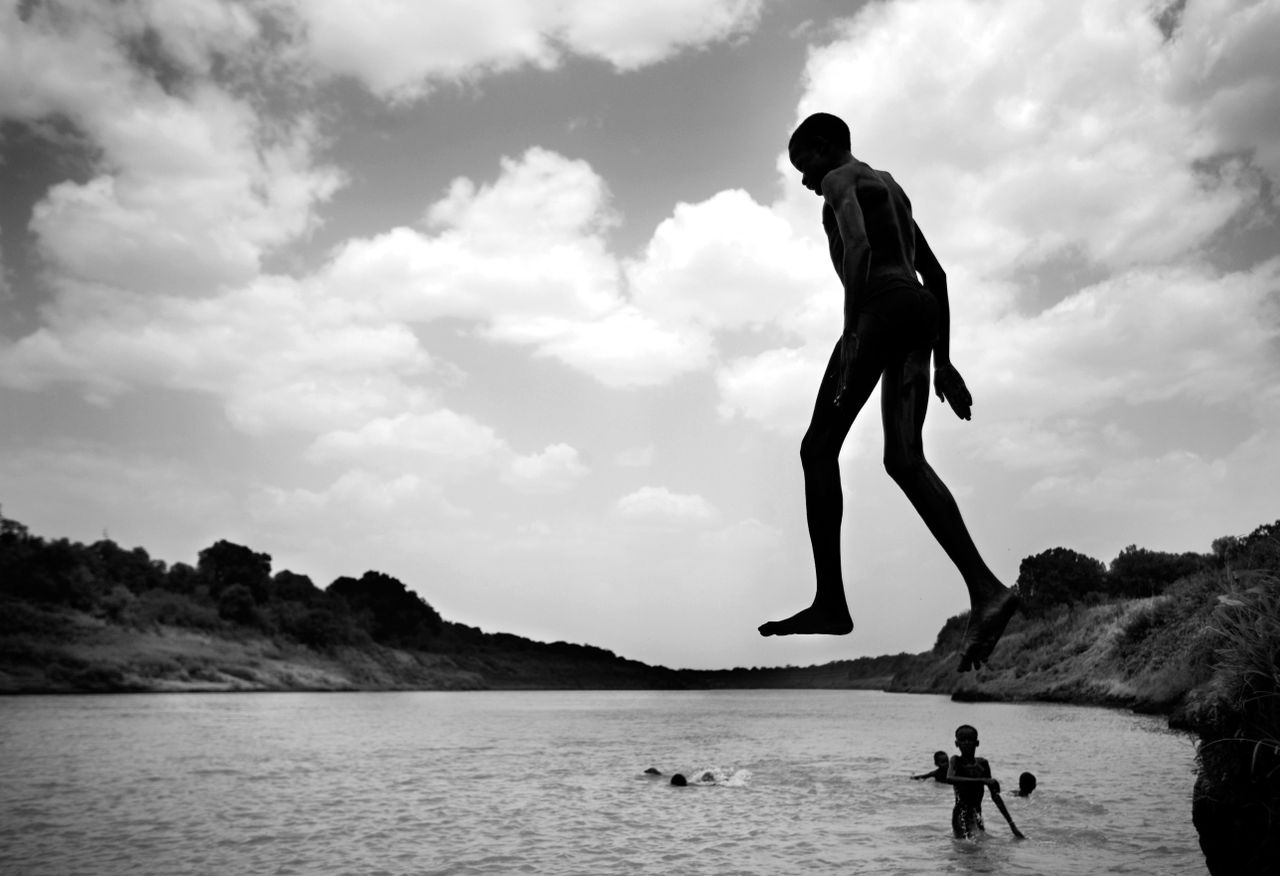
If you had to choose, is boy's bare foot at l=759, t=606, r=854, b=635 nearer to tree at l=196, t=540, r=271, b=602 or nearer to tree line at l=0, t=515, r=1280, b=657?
tree line at l=0, t=515, r=1280, b=657

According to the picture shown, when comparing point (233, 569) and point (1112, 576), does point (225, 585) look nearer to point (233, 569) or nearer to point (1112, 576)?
point (233, 569)

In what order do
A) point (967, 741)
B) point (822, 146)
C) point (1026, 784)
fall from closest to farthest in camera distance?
point (822, 146), point (967, 741), point (1026, 784)

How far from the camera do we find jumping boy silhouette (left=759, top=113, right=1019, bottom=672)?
10.1 feet

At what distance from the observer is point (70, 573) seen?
130 metres

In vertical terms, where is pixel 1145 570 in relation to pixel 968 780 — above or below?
above

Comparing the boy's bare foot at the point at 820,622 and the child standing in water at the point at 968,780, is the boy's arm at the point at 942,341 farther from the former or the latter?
the child standing in water at the point at 968,780

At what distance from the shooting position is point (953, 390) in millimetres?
3412

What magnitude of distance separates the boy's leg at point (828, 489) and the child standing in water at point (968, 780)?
56.8ft

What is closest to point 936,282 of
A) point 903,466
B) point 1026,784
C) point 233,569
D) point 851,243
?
point 851,243

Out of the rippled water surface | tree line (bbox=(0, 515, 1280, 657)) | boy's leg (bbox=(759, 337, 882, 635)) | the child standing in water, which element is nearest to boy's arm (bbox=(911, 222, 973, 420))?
boy's leg (bbox=(759, 337, 882, 635))

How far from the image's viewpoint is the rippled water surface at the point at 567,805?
2470 cm

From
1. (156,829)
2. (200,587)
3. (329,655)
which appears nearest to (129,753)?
(156,829)

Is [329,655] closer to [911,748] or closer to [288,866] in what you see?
[911,748]

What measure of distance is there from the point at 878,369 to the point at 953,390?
45 cm
